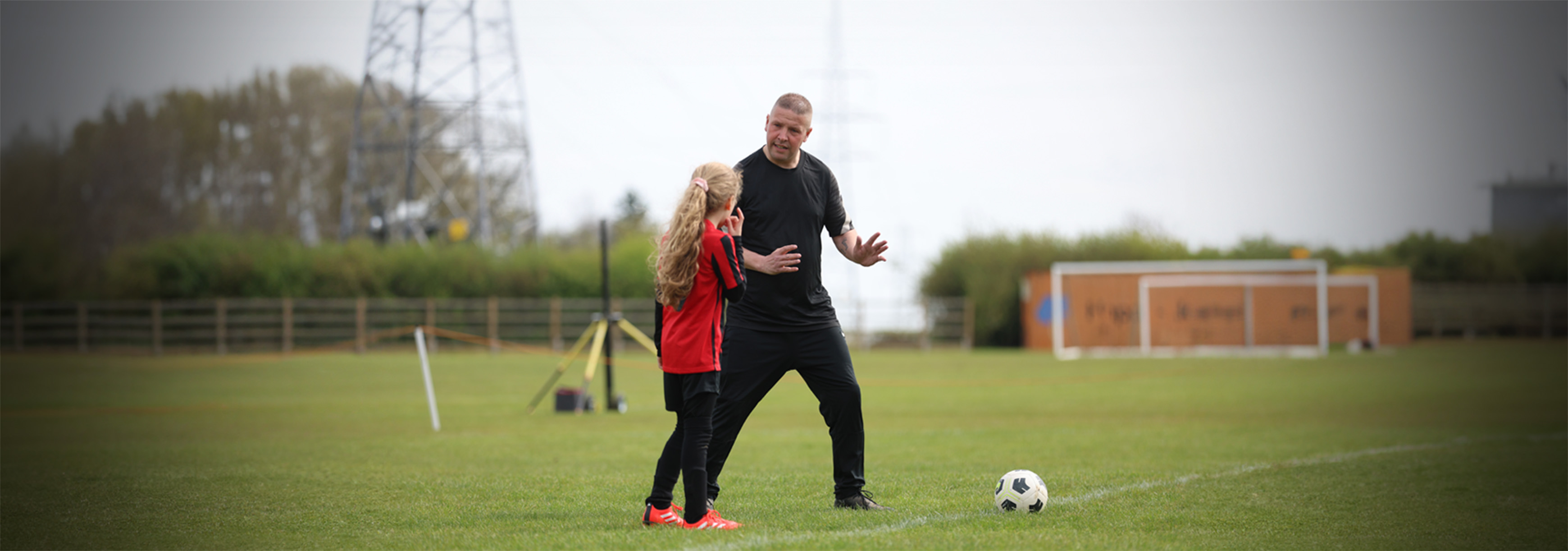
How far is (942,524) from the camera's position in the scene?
544 cm

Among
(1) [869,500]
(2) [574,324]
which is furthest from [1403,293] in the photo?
(1) [869,500]

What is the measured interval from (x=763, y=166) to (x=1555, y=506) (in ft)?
16.0

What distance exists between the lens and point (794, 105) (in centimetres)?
545

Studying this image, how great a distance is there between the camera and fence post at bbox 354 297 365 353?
33.3m

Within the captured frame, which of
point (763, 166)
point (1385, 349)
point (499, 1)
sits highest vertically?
point (499, 1)

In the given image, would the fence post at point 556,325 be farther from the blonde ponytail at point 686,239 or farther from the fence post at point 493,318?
the blonde ponytail at point 686,239

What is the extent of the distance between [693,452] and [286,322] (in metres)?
32.1

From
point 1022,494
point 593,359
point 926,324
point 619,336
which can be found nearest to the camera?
point 1022,494

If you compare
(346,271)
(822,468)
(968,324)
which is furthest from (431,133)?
(822,468)

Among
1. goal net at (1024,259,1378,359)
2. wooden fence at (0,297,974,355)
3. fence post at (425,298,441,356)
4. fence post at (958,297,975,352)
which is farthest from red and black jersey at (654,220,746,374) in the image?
fence post at (958,297,975,352)

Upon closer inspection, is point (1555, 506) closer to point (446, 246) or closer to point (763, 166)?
point (763, 166)

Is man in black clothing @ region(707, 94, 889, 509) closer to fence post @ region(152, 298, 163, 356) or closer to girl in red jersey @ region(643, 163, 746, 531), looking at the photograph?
girl in red jersey @ region(643, 163, 746, 531)

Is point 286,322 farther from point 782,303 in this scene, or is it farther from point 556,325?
point 782,303

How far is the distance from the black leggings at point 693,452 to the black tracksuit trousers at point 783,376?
25cm
